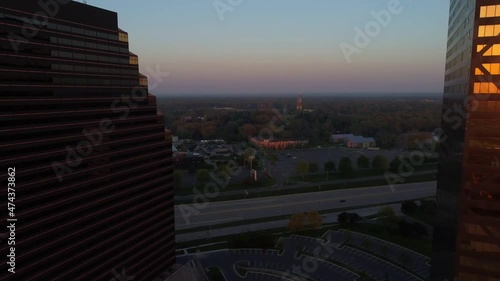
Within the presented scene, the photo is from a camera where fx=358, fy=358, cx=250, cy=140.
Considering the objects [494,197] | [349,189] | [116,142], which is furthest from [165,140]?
[349,189]

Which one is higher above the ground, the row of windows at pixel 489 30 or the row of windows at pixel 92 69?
the row of windows at pixel 489 30

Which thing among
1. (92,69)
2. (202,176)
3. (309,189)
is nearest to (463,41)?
(92,69)

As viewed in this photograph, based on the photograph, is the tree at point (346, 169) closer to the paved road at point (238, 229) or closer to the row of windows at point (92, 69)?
the paved road at point (238, 229)

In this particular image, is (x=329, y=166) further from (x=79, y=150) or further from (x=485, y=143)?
(x=485, y=143)

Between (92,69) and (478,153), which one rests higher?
(92,69)

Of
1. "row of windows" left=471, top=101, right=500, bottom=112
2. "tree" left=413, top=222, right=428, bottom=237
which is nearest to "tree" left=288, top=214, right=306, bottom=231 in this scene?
"tree" left=413, top=222, right=428, bottom=237

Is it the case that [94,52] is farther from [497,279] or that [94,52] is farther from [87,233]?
[497,279]

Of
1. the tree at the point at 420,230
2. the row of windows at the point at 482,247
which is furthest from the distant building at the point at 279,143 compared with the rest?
the row of windows at the point at 482,247
